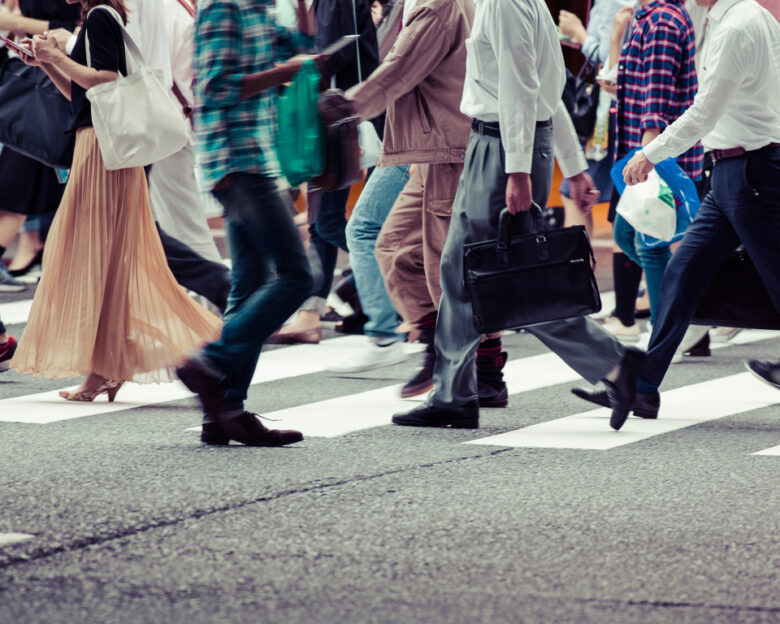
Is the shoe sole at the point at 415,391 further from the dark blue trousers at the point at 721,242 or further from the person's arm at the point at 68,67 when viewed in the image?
the person's arm at the point at 68,67

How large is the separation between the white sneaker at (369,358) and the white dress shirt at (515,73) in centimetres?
199

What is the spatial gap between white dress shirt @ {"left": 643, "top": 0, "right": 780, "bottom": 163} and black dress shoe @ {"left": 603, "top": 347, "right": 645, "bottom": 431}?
0.78 meters

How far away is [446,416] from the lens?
634cm

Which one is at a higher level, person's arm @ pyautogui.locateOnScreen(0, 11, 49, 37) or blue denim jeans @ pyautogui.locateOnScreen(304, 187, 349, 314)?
person's arm @ pyautogui.locateOnScreen(0, 11, 49, 37)

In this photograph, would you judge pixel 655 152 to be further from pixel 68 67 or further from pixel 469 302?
pixel 68 67

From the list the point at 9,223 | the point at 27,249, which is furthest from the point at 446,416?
the point at 27,249

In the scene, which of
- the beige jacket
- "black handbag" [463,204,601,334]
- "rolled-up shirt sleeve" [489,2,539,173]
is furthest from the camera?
the beige jacket

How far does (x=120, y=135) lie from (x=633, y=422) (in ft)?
7.83

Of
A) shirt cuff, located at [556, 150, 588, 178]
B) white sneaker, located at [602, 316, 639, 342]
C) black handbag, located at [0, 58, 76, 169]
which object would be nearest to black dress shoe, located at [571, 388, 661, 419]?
shirt cuff, located at [556, 150, 588, 178]

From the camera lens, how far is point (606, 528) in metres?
4.58

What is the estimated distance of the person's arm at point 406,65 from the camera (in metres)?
6.62

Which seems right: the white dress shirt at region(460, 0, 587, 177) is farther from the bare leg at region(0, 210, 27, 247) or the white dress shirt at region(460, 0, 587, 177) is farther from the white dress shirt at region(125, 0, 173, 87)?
the bare leg at region(0, 210, 27, 247)

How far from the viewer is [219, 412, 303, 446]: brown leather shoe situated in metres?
5.82

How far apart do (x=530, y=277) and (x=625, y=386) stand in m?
0.59
